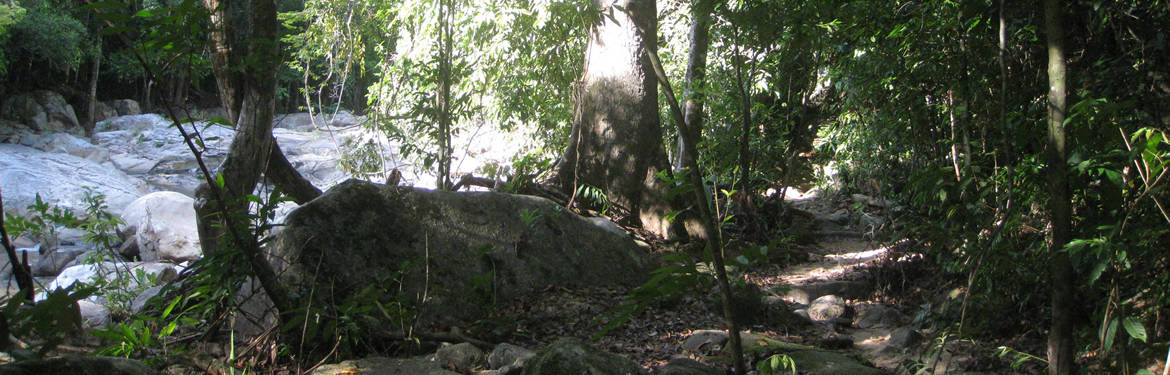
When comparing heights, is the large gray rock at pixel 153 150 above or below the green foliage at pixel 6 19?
below

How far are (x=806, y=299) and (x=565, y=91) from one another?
180 inches

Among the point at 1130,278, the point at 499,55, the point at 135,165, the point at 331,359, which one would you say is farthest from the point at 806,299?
the point at 135,165

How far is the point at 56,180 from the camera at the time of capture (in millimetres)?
15508

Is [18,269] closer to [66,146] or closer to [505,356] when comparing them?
[505,356]

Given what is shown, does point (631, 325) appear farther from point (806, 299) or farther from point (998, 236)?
point (998, 236)

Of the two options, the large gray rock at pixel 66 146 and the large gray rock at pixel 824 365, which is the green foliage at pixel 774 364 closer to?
the large gray rock at pixel 824 365

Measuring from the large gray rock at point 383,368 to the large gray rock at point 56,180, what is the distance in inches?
503

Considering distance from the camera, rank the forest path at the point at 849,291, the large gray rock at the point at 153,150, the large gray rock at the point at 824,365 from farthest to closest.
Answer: the large gray rock at the point at 153,150, the forest path at the point at 849,291, the large gray rock at the point at 824,365

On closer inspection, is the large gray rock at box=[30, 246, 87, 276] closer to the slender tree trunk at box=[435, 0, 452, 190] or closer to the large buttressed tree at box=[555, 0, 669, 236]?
the slender tree trunk at box=[435, 0, 452, 190]

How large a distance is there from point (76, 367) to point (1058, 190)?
2740 millimetres

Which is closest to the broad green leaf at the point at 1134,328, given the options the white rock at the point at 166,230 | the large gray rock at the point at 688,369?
the large gray rock at the point at 688,369

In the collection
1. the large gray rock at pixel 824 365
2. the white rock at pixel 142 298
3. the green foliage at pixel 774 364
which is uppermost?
the green foliage at pixel 774 364

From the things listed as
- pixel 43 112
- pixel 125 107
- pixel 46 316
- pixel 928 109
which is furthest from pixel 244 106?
pixel 125 107

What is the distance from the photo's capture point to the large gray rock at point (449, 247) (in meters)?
3.85
